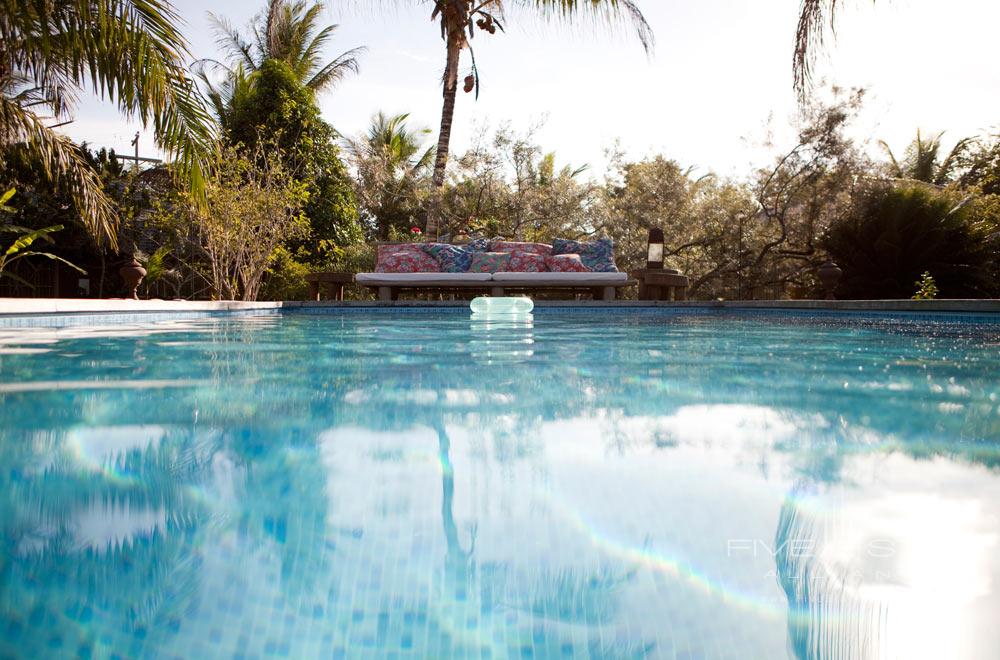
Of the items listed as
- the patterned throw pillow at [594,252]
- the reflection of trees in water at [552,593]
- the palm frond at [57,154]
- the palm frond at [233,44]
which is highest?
the palm frond at [233,44]

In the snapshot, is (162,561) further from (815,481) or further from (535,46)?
(535,46)

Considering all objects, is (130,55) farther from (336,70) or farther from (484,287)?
(336,70)

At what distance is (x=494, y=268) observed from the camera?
9.77m

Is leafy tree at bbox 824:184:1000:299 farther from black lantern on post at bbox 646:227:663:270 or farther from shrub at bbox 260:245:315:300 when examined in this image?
shrub at bbox 260:245:315:300

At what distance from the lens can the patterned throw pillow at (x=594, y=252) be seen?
10.1m

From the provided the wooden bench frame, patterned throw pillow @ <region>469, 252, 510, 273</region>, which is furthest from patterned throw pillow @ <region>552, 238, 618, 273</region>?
patterned throw pillow @ <region>469, 252, 510, 273</region>

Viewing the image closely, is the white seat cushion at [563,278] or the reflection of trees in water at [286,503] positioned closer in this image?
the reflection of trees in water at [286,503]

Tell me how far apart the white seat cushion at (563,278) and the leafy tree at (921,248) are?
3921mm

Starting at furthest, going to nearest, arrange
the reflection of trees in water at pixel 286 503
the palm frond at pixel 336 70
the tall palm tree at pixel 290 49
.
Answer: the palm frond at pixel 336 70, the tall palm tree at pixel 290 49, the reflection of trees in water at pixel 286 503

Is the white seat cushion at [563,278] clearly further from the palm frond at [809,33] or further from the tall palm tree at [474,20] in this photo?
the palm frond at [809,33]

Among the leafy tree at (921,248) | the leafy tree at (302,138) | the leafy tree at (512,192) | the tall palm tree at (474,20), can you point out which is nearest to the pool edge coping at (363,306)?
the leafy tree at (921,248)

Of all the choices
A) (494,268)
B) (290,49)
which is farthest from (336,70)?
(494,268)

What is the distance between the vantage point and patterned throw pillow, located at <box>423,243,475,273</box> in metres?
10.0

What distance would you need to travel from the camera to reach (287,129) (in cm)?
1300
